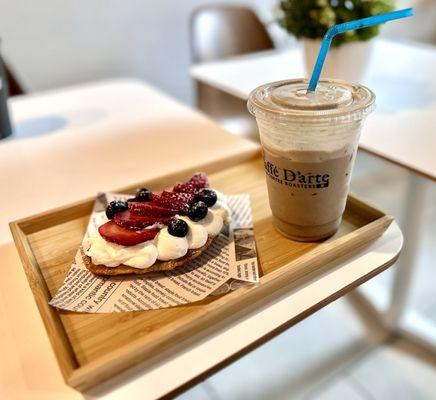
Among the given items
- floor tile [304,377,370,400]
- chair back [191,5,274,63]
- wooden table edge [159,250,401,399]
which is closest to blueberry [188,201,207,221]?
wooden table edge [159,250,401,399]

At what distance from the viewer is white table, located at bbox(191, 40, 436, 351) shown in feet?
3.29

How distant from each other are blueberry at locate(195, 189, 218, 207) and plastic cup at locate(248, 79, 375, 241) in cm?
10

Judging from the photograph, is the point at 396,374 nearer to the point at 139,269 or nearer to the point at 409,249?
the point at 409,249

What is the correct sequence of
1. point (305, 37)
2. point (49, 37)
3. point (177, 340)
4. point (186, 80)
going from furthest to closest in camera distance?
point (186, 80), point (49, 37), point (305, 37), point (177, 340)

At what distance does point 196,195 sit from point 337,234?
25cm

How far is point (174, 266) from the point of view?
674 mm

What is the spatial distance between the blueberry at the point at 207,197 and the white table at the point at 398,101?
1.42 ft

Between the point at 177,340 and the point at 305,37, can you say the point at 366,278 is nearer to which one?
the point at 177,340

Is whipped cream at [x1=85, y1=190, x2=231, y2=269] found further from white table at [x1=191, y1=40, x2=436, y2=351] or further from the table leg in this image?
the table leg

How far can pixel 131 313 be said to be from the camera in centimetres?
62

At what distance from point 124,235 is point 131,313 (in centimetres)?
12

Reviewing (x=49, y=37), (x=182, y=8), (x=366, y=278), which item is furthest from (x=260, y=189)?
(x=182, y=8)

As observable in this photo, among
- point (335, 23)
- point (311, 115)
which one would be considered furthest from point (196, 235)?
point (335, 23)

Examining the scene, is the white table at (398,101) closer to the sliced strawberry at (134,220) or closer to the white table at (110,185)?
the white table at (110,185)
